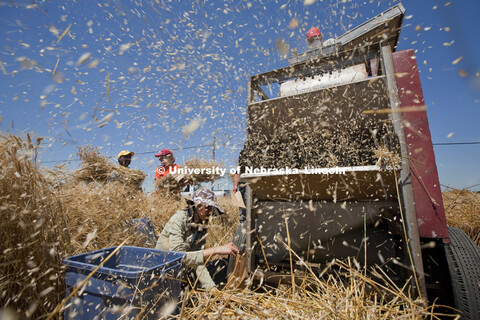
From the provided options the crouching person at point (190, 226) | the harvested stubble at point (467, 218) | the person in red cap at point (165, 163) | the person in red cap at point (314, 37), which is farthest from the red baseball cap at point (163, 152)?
the harvested stubble at point (467, 218)

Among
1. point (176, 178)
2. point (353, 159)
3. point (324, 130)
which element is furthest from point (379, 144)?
point (176, 178)

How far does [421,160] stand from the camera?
2168 millimetres

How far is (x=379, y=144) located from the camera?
2012mm

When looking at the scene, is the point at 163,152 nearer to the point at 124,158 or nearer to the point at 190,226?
the point at 124,158

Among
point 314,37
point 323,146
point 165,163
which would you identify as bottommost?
point 323,146

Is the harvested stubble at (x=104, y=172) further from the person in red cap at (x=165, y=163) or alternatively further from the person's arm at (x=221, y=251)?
the person's arm at (x=221, y=251)

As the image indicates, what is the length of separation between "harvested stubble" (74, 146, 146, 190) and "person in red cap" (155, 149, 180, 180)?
0.35 meters

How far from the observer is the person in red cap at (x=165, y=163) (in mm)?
5595

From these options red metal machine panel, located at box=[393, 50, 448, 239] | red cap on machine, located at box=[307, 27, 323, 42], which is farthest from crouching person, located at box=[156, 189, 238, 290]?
red cap on machine, located at box=[307, 27, 323, 42]

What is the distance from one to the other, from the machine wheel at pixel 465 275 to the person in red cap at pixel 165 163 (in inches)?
193

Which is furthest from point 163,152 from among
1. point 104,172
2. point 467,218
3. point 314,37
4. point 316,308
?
point 467,218

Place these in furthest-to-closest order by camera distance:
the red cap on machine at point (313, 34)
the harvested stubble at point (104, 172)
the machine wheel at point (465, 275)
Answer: the harvested stubble at point (104, 172), the red cap on machine at point (313, 34), the machine wheel at point (465, 275)

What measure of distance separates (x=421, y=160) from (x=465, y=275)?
0.93 metres

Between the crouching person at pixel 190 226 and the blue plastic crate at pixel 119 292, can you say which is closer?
the blue plastic crate at pixel 119 292
